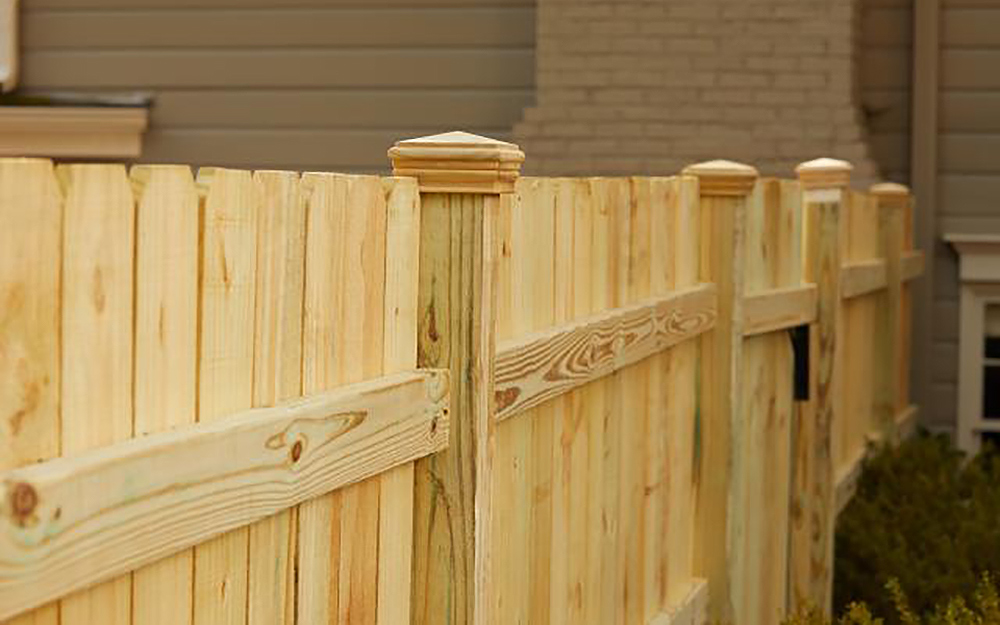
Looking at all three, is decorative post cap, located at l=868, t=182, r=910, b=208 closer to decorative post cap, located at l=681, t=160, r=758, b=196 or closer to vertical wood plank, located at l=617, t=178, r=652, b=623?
decorative post cap, located at l=681, t=160, r=758, b=196

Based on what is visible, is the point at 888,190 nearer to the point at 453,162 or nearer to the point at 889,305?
the point at 889,305

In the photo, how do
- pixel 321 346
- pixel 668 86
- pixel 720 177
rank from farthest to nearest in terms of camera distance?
pixel 668 86 < pixel 720 177 < pixel 321 346

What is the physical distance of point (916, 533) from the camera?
6.82m

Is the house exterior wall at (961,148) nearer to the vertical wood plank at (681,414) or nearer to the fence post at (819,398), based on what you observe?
the fence post at (819,398)

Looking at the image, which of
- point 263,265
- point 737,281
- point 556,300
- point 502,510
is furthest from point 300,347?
point 737,281

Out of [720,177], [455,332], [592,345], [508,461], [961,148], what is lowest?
[508,461]

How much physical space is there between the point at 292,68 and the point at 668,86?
6.78 ft

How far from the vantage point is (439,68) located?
377 inches

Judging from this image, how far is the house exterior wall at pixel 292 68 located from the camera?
9.52 m

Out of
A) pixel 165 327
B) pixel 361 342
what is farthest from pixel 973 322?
pixel 165 327

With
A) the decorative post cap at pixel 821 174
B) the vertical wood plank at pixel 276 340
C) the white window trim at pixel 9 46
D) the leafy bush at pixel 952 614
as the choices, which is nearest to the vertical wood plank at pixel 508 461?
the vertical wood plank at pixel 276 340

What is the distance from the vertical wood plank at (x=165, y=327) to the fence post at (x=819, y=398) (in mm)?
4303

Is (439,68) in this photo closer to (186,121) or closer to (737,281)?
(186,121)

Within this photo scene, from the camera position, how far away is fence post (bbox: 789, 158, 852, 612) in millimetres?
6180
